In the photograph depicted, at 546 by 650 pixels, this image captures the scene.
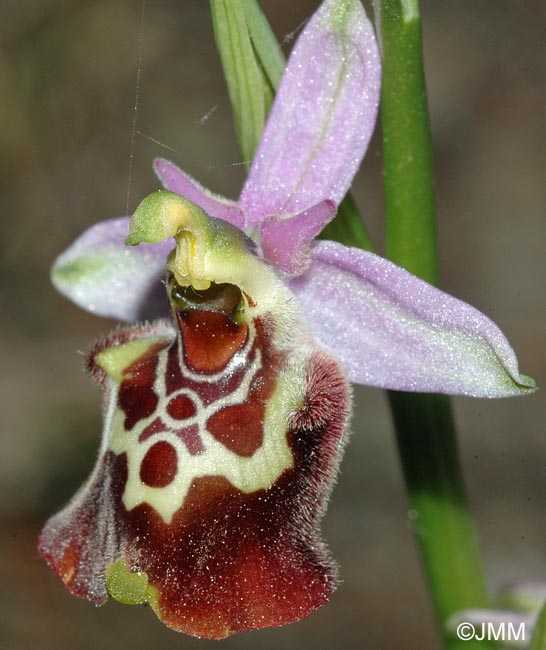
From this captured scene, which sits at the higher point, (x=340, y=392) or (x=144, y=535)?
(x=340, y=392)

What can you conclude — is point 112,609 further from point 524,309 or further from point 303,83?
point 303,83

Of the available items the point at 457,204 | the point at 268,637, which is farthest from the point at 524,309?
the point at 268,637

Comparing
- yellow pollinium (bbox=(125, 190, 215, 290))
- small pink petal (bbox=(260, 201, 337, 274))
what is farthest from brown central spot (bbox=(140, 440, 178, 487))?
small pink petal (bbox=(260, 201, 337, 274))

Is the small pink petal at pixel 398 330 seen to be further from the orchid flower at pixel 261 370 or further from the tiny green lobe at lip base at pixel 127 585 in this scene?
the tiny green lobe at lip base at pixel 127 585

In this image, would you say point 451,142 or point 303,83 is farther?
point 451,142

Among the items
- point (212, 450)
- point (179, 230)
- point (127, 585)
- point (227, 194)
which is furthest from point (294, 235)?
point (227, 194)

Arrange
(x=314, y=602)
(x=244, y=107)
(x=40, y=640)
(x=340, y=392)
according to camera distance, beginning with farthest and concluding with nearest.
→ (x=40, y=640) < (x=244, y=107) < (x=340, y=392) < (x=314, y=602)

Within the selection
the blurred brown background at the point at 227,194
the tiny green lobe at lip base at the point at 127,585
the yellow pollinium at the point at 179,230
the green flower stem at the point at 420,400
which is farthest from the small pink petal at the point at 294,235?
the blurred brown background at the point at 227,194
